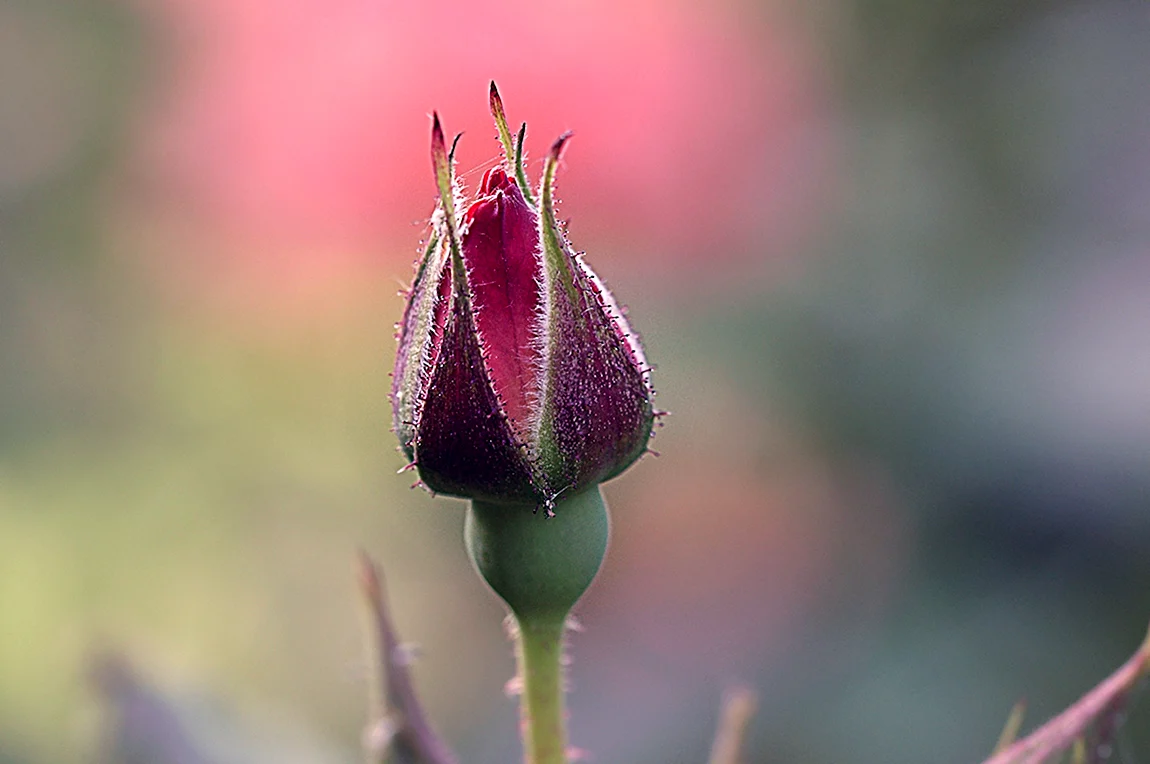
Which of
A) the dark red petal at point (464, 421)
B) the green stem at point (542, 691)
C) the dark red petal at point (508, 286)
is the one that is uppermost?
the dark red petal at point (508, 286)

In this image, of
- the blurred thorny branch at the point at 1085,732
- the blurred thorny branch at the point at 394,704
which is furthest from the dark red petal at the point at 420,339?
the blurred thorny branch at the point at 1085,732

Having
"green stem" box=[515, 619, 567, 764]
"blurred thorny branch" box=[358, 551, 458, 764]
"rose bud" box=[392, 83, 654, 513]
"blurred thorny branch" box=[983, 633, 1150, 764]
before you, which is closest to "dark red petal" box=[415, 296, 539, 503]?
"rose bud" box=[392, 83, 654, 513]

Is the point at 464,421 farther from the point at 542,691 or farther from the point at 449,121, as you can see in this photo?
the point at 449,121

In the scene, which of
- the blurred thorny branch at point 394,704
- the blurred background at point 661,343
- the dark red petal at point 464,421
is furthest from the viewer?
the blurred background at point 661,343

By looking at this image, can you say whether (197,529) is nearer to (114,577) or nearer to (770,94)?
(114,577)

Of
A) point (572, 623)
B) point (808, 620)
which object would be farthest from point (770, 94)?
point (572, 623)

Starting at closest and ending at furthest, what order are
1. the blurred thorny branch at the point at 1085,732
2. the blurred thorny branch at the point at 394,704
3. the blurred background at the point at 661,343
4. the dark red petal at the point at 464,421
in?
the dark red petal at the point at 464,421 → the blurred thorny branch at the point at 1085,732 → the blurred thorny branch at the point at 394,704 → the blurred background at the point at 661,343

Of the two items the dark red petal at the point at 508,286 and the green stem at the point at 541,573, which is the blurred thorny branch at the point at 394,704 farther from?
the dark red petal at the point at 508,286
